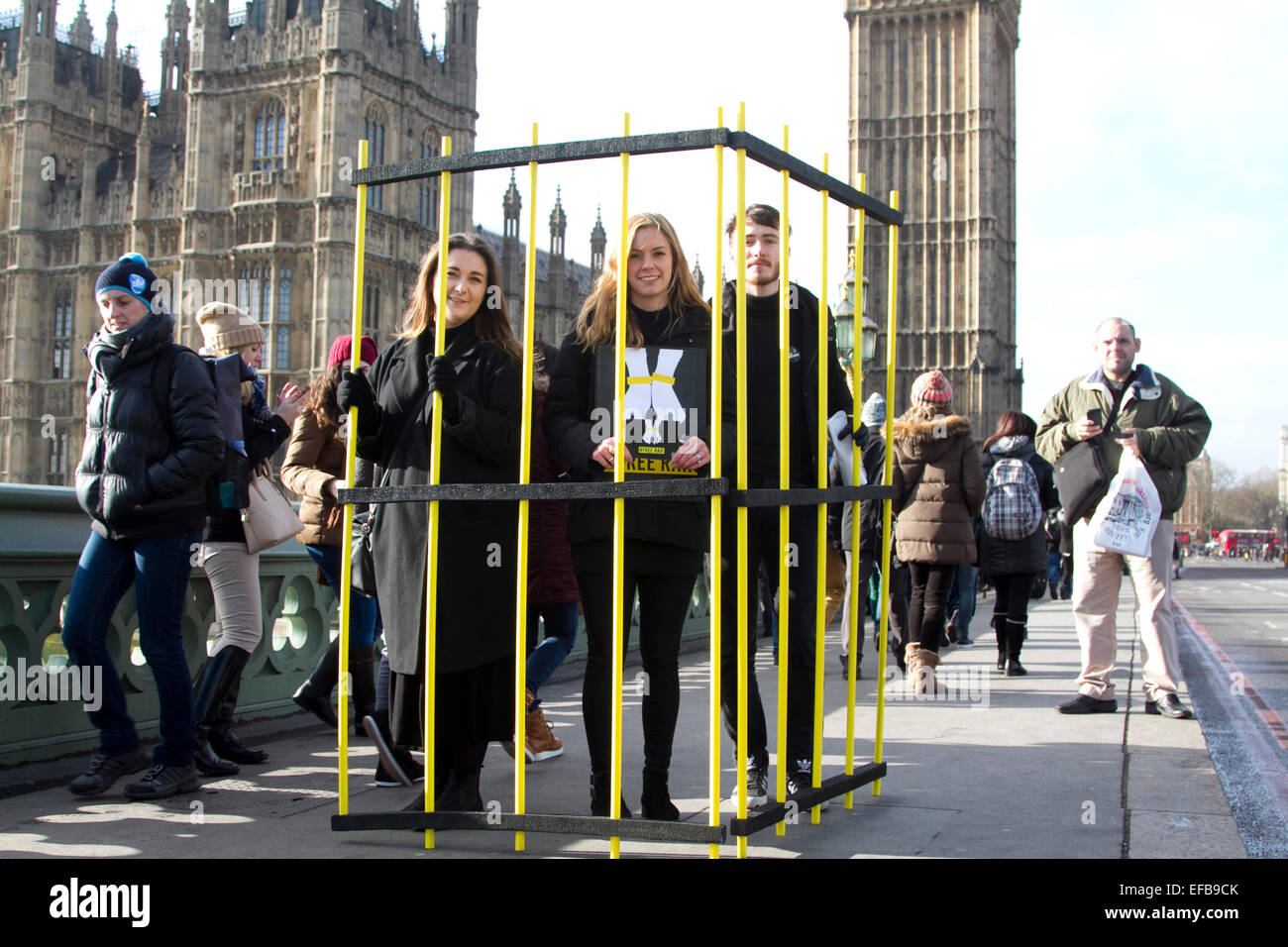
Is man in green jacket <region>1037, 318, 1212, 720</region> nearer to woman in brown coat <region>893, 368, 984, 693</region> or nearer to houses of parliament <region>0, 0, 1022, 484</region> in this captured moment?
woman in brown coat <region>893, 368, 984, 693</region>

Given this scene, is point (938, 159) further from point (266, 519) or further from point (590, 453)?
point (590, 453)

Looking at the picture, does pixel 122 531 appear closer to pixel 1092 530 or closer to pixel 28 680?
pixel 28 680

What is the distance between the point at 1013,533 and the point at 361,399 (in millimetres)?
5207

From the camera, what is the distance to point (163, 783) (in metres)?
4.36

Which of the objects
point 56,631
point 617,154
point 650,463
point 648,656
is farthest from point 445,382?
point 56,631

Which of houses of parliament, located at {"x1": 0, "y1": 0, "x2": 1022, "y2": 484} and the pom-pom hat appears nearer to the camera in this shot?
the pom-pom hat

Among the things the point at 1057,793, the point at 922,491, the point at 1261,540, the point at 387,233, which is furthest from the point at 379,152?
the point at 1261,540

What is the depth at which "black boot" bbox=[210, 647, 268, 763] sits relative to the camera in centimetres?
500

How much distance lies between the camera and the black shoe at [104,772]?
14.3 ft

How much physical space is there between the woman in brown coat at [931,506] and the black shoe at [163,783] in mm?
3961

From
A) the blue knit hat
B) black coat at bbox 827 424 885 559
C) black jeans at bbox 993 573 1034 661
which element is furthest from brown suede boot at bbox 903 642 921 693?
the blue knit hat

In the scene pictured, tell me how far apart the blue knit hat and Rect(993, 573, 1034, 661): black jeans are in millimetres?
5429

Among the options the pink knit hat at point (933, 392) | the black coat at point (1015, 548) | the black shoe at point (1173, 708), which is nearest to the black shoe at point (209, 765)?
the black shoe at point (1173, 708)

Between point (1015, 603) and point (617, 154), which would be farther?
Answer: point (1015, 603)
